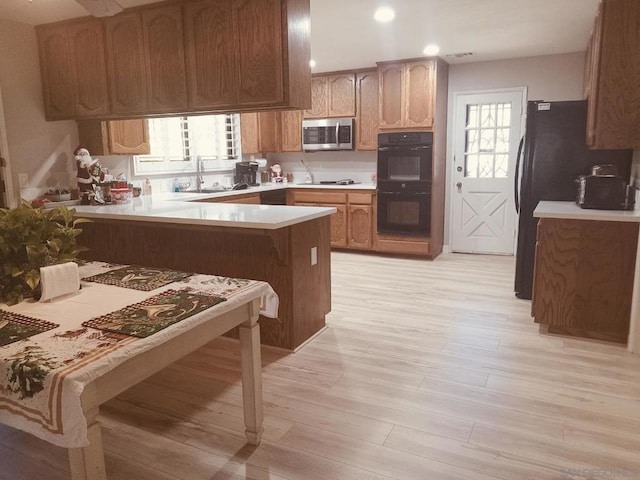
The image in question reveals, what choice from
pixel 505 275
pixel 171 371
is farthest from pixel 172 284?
pixel 505 275

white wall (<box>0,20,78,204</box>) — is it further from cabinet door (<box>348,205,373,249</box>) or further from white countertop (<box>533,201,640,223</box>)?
white countertop (<box>533,201,640,223</box>)

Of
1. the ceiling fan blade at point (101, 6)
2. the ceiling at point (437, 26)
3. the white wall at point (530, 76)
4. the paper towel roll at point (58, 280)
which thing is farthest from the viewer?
the white wall at point (530, 76)

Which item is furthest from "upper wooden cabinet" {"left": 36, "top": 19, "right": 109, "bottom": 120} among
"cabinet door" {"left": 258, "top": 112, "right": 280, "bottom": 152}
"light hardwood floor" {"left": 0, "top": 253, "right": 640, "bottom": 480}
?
"cabinet door" {"left": 258, "top": 112, "right": 280, "bottom": 152}

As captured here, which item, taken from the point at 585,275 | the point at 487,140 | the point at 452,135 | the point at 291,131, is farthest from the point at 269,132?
the point at 585,275

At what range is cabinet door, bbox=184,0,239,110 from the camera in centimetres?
316

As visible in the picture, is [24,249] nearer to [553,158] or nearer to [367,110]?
[553,158]

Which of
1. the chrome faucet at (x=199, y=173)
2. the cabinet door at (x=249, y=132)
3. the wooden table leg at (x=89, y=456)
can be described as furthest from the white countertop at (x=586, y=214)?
the cabinet door at (x=249, y=132)

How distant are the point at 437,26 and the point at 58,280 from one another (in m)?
3.67

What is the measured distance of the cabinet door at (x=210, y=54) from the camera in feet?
10.4

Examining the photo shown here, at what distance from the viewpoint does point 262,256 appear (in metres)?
3.12

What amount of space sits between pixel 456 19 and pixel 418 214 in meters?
2.34

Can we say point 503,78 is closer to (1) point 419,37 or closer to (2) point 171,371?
(1) point 419,37

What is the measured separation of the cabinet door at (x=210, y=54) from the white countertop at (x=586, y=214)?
232 cm

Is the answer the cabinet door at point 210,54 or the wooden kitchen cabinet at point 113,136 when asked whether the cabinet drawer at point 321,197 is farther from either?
the cabinet door at point 210,54
